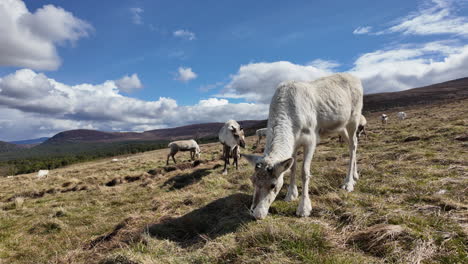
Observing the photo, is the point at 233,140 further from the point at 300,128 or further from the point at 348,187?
the point at 300,128

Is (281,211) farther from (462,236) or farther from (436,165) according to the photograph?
(436,165)

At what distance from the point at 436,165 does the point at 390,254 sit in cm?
647

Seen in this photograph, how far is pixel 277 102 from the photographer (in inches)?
244

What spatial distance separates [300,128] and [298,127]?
0.21 ft

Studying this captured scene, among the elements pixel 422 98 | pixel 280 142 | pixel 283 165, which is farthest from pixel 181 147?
pixel 422 98

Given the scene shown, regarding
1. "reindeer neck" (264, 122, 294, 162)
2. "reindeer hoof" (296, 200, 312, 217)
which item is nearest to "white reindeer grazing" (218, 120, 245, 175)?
"reindeer neck" (264, 122, 294, 162)

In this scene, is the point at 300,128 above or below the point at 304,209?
above

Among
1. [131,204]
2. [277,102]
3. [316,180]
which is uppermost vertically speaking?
[277,102]

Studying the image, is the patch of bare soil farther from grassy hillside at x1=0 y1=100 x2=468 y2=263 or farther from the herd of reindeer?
the herd of reindeer

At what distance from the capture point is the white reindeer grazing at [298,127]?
5004 millimetres

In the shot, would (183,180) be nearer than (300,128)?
No

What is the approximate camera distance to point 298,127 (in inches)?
231

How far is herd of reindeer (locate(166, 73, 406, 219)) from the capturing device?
5016 millimetres

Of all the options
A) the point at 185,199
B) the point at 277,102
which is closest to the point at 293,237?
the point at 277,102
